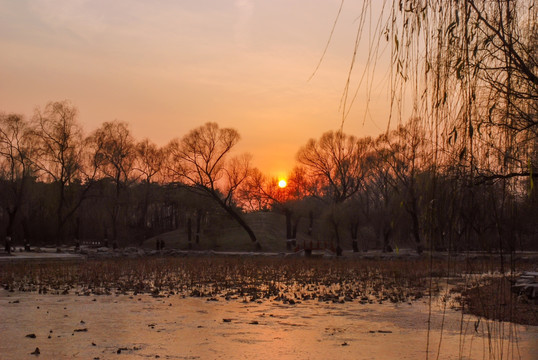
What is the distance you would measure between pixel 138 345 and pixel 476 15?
638 centimetres

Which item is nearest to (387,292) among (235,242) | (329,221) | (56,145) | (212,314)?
(212,314)

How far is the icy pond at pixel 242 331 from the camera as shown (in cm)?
804

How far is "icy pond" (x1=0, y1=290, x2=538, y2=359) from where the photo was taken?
8.04 meters

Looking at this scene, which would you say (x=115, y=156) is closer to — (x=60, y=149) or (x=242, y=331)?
(x=60, y=149)

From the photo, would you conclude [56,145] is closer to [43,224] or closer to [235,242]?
[43,224]

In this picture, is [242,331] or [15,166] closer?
[242,331]

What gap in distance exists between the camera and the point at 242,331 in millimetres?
9781

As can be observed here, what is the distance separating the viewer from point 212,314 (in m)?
11.8

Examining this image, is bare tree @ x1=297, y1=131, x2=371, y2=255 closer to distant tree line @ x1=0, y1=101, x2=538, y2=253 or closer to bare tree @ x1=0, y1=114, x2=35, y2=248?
distant tree line @ x1=0, y1=101, x2=538, y2=253

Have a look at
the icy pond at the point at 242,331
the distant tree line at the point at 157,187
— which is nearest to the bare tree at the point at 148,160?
the distant tree line at the point at 157,187

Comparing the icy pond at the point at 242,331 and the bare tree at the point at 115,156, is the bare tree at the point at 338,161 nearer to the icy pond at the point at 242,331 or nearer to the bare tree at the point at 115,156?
the bare tree at the point at 115,156

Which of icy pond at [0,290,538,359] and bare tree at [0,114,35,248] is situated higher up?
bare tree at [0,114,35,248]

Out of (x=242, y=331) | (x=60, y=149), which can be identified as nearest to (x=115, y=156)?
(x=60, y=149)

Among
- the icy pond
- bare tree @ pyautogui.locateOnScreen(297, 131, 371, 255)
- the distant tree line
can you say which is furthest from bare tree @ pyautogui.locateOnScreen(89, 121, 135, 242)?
the icy pond
